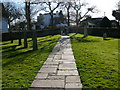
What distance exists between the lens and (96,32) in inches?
910

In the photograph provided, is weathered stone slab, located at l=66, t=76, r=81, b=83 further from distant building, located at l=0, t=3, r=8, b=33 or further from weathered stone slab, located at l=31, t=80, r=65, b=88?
distant building, located at l=0, t=3, r=8, b=33

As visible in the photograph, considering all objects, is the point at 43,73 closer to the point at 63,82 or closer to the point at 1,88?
the point at 63,82

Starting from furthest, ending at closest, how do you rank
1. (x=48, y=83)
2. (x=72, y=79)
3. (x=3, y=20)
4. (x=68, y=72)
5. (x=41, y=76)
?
(x=3, y=20) → (x=68, y=72) → (x=41, y=76) → (x=72, y=79) → (x=48, y=83)

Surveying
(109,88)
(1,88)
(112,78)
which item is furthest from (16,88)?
(112,78)

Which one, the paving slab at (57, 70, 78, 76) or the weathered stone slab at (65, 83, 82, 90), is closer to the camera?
the weathered stone slab at (65, 83, 82, 90)

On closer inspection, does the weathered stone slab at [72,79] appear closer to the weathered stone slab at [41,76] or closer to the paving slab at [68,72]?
the paving slab at [68,72]

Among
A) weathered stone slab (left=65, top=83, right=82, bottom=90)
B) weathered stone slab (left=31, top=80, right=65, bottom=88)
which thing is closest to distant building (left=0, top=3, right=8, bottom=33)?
weathered stone slab (left=31, top=80, right=65, bottom=88)

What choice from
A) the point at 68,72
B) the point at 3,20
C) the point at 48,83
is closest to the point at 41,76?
the point at 48,83

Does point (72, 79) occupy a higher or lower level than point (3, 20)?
lower

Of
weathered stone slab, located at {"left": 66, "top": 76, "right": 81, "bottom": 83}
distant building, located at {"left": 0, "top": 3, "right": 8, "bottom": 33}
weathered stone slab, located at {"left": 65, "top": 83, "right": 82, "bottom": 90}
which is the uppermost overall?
distant building, located at {"left": 0, "top": 3, "right": 8, "bottom": 33}

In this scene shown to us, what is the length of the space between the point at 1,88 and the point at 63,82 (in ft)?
4.35

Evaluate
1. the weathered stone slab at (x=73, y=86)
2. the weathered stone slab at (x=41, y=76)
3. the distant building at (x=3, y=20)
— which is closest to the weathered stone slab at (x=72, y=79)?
the weathered stone slab at (x=73, y=86)

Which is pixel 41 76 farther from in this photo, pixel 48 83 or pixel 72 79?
pixel 72 79

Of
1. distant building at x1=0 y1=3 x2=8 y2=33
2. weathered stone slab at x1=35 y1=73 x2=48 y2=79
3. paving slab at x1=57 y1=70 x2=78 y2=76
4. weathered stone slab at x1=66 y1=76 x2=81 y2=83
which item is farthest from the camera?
distant building at x1=0 y1=3 x2=8 y2=33
